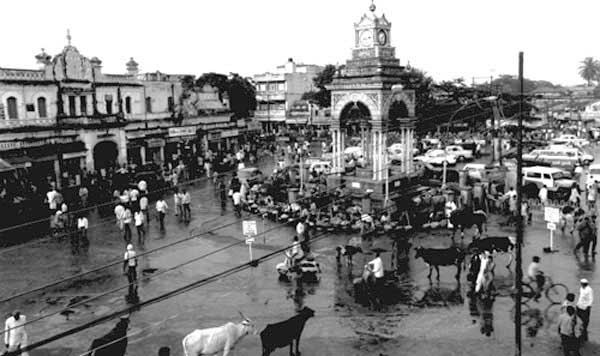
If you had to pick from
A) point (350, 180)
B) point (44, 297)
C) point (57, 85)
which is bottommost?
point (44, 297)

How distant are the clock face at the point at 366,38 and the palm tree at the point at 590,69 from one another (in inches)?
4687

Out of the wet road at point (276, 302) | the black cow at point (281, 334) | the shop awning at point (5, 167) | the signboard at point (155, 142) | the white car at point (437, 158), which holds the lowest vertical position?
the wet road at point (276, 302)

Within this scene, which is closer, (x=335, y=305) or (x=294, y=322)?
(x=294, y=322)

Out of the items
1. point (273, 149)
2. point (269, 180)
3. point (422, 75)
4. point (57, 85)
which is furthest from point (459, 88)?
point (57, 85)

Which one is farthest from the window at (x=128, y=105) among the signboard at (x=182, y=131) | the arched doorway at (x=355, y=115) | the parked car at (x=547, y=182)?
the parked car at (x=547, y=182)

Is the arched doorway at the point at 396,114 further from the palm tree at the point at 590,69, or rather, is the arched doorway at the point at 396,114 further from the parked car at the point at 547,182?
the palm tree at the point at 590,69

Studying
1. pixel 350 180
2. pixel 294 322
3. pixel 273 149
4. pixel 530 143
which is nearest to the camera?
pixel 294 322

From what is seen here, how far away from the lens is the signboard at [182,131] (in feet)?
161

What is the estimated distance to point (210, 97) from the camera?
58219mm

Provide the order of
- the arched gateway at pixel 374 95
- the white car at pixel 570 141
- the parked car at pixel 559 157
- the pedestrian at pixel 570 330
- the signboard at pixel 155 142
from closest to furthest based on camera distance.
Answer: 1. the pedestrian at pixel 570 330
2. the arched gateway at pixel 374 95
3. the parked car at pixel 559 157
4. the signboard at pixel 155 142
5. the white car at pixel 570 141

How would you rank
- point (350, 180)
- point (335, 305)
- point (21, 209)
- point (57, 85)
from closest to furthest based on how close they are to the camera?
point (335, 305) < point (21, 209) < point (350, 180) < point (57, 85)

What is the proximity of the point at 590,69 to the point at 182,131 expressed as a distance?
11457cm

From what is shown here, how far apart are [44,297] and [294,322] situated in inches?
368

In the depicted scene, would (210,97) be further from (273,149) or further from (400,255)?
(400,255)
